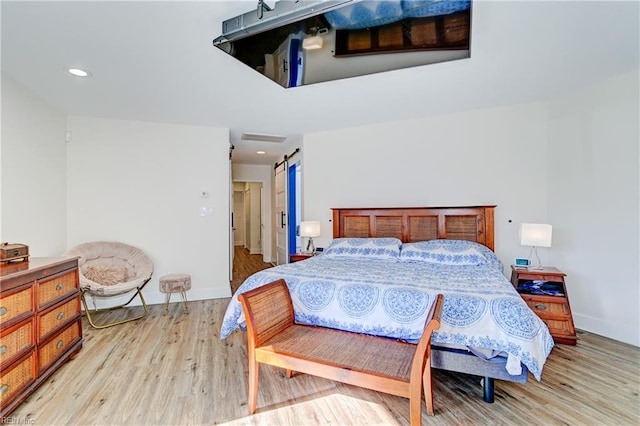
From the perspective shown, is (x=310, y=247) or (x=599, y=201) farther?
(x=310, y=247)

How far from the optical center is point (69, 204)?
389 cm

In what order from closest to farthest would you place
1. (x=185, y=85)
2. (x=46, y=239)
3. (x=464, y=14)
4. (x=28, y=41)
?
(x=464, y=14), (x=28, y=41), (x=185, y=85), (x=46, y=239)

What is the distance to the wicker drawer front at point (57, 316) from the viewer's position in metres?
2.18

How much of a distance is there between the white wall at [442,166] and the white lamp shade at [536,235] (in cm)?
44

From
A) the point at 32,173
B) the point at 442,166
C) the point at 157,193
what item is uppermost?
the point at 442,166

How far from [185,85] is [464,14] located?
97.0 inches

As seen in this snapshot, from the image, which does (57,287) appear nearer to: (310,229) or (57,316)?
(57,316)

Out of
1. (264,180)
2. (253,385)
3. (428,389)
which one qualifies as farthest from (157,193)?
(428,389)

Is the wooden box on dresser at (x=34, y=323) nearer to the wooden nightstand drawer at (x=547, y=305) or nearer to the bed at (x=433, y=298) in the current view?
the bed at (x=433, y=298)

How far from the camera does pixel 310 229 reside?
Answer: 14.5ft

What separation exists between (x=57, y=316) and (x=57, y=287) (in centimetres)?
22

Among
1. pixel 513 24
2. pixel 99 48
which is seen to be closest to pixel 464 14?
pixel 513 24

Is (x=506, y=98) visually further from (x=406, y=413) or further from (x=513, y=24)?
(x=406, y=413)

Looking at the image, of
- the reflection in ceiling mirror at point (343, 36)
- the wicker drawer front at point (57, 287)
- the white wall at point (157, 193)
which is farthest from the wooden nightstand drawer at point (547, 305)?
the wicker drawer front at point (57, 287)
